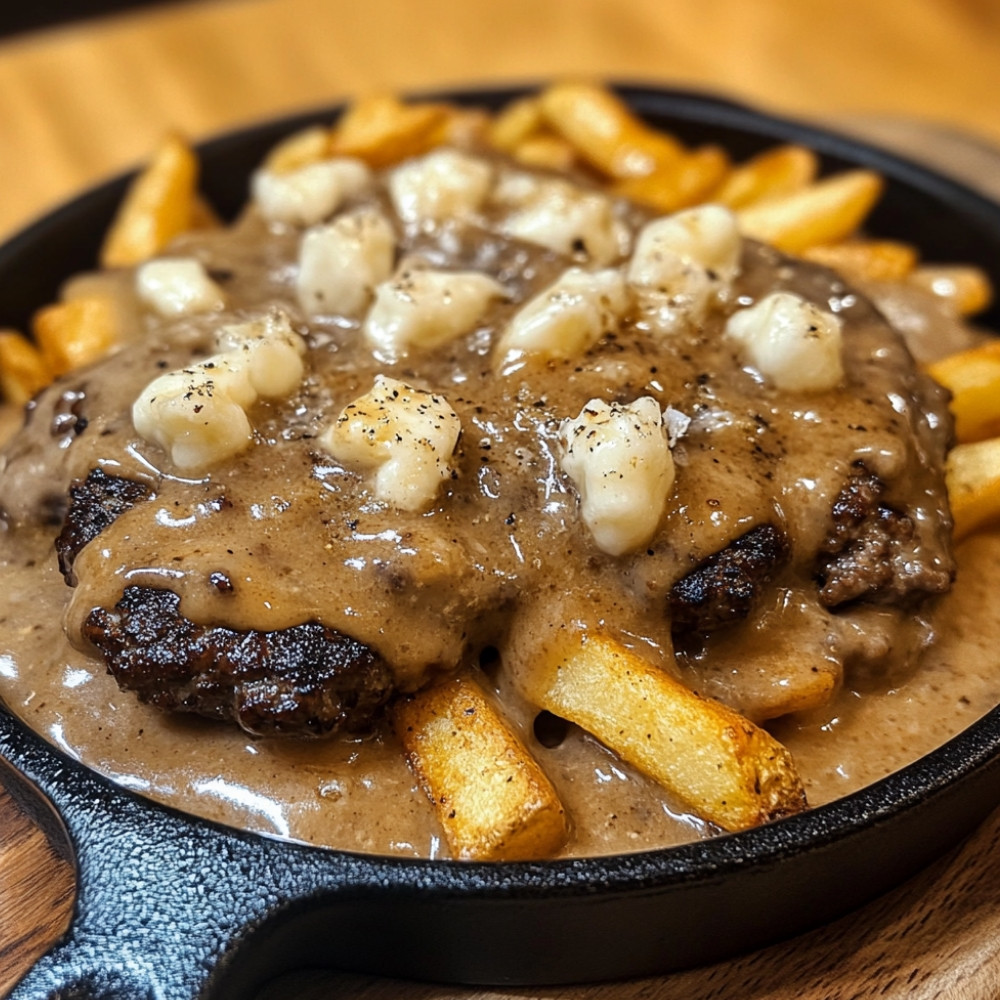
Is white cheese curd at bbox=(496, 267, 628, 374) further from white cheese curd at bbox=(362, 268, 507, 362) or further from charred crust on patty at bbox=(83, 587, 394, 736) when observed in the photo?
charred crust on patty at bbox=(83, 587, 394, 736)

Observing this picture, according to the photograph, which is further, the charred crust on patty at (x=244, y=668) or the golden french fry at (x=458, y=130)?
the golden french fry at (x=458, y=130)

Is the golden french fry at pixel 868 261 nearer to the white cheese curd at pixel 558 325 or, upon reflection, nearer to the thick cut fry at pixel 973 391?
the thick cut fry at pixel 973 391

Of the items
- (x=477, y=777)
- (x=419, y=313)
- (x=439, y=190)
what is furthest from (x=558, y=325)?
(x=477, y=777)

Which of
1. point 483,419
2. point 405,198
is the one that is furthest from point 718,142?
point 483,419

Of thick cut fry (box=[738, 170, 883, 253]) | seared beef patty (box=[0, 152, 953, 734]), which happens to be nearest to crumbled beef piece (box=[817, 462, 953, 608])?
seared beef patty (box=[0, 152, 953, 734])

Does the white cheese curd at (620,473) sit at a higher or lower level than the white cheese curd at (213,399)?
lower

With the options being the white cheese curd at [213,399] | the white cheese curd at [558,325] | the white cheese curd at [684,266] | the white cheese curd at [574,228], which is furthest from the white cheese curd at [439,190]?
the white cheese curd at [213,399]

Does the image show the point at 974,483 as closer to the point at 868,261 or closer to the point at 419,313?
the point at 868,261

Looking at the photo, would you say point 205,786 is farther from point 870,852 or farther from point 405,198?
point 405,198
